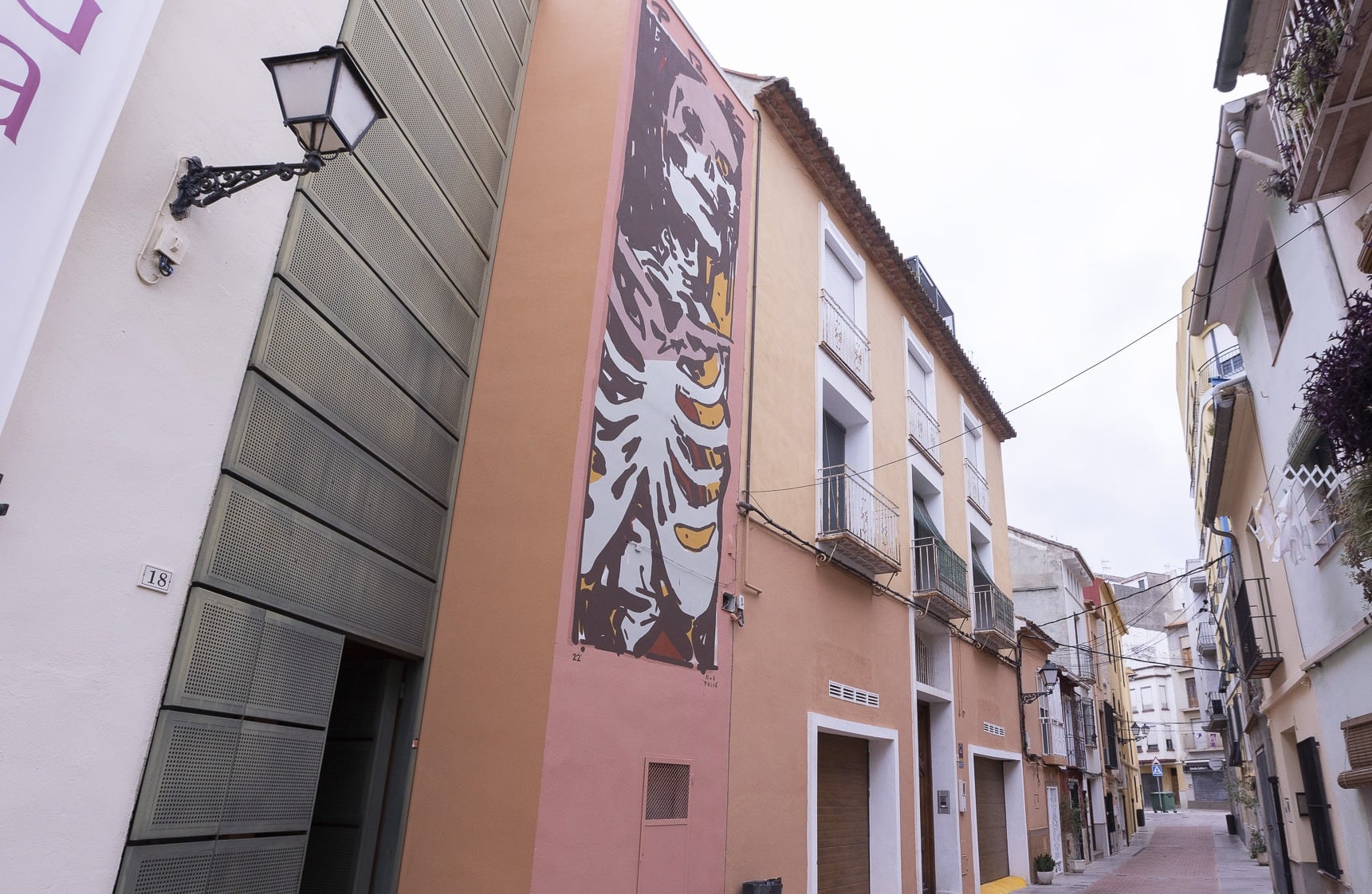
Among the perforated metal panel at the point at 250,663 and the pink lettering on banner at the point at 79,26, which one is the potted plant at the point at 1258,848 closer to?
the perforated metal panel at the point at 250,663

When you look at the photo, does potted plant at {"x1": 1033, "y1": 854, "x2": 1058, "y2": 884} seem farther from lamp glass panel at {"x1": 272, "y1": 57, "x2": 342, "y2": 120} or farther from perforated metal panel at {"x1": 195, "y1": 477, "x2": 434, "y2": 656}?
lamp glass panel at {"x1": 272, "y1": 57, "x2": 342, "y2": 120}

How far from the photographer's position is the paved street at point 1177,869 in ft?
56.3

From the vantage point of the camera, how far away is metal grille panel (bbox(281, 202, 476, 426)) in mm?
5621

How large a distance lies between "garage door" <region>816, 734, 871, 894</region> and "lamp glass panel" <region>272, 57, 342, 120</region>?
850 centimetres

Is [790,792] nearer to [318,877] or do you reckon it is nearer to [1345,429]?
[318,877]

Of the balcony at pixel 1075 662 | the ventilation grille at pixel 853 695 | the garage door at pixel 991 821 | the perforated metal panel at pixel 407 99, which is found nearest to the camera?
the perforated metal panel at pixel 407 99

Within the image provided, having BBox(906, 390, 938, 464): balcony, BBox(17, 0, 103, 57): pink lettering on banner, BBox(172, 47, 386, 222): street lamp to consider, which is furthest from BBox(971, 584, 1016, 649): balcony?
BBox(17, 0, 103, 57): pink lettering on banner

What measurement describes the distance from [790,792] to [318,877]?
457cm

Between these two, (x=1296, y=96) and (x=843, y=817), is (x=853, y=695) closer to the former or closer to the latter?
(x=843, y=817)

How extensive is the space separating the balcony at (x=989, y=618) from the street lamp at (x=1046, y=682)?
3.08 metres

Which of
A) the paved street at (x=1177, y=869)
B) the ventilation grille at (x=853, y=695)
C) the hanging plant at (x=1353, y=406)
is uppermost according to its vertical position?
the hanging plant at (x=1353, y=406)

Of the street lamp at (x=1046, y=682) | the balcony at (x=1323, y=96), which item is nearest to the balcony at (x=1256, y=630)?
the street lamp at (x=1046, y=682)

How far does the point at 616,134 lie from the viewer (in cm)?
790

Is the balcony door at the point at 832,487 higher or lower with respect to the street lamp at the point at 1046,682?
higher
